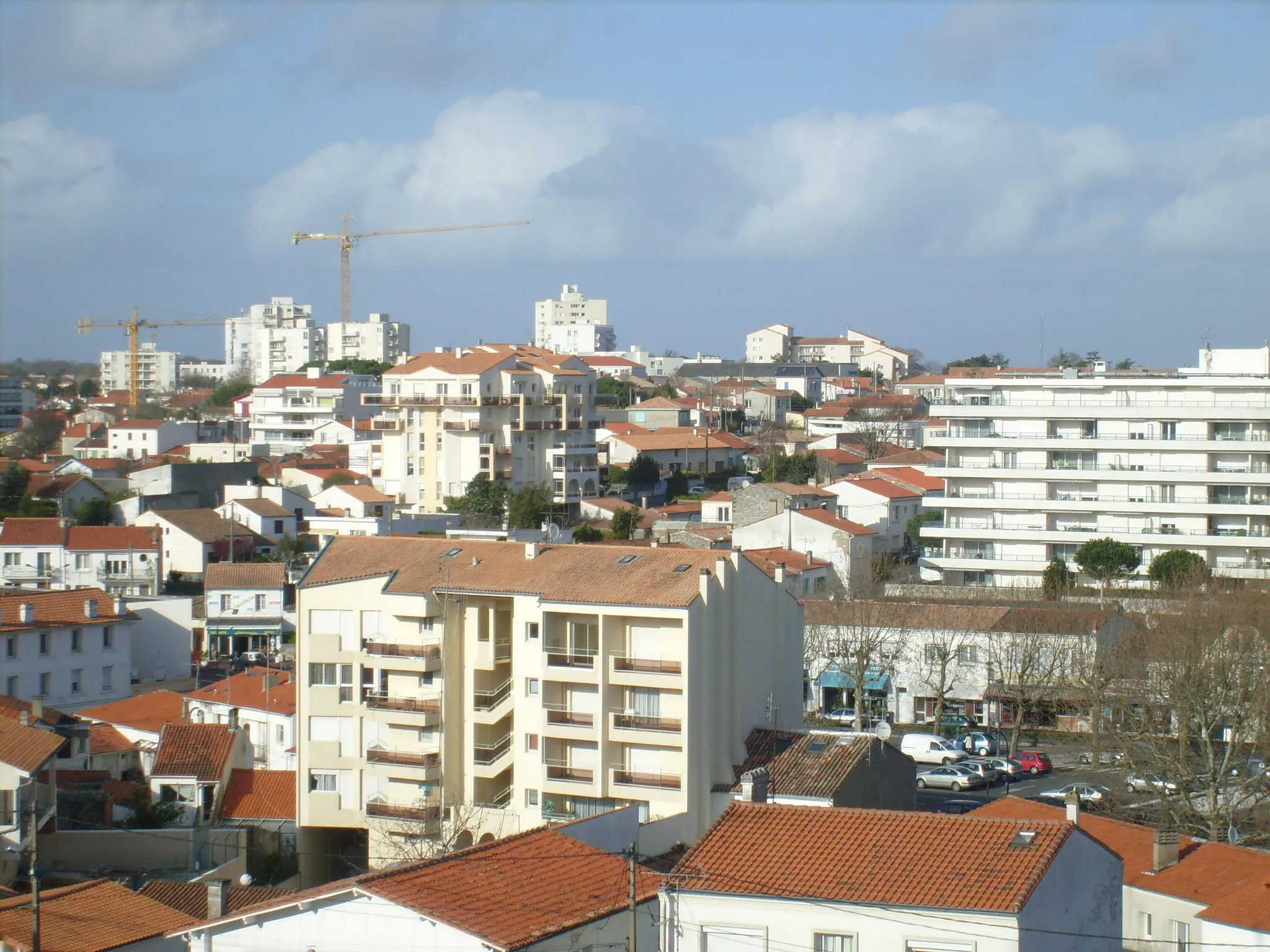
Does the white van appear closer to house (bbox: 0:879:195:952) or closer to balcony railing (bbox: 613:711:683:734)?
balcony railing (bbox: 613:711:683:734)

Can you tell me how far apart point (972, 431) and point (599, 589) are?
28688mm

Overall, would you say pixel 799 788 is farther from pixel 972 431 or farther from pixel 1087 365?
pixel 1087 365

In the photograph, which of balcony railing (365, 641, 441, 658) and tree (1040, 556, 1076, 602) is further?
tree (1040, 556, 1076, 602)

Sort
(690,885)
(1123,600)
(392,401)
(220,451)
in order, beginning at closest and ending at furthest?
(690,885)
(1123,600)
(392,401)
(220,451)

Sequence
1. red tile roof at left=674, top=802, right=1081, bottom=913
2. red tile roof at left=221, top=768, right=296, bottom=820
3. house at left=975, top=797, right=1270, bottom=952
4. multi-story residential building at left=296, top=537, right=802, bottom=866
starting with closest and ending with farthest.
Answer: red tile roof at left=674, top=802, right=1081, bottom=913, house at left=975, top=797, right=1270, bottom=952, multi-story residential building at left=296, top=537, right=802, bottom=866, red tile roof at left=221, top=768, right=296, bottom=820

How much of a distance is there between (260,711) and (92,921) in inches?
555

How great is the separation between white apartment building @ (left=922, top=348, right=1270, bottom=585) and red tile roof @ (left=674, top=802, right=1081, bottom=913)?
35.1m

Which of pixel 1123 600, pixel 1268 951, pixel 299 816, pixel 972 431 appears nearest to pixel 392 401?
pixel 972 431

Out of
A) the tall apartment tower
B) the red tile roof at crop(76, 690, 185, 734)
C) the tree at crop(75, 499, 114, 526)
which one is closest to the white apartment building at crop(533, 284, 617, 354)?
the tall apartment tower

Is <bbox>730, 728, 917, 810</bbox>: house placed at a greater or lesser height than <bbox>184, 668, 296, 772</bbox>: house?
greater

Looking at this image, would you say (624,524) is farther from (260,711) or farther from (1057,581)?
(260,711)

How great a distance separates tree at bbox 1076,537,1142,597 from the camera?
4700 centimetres

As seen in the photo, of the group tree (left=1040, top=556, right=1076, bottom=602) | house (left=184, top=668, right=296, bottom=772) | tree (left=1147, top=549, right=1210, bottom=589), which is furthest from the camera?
tree (left=1040, top=556, right=1076, bottom=602)

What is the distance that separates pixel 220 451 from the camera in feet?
266
